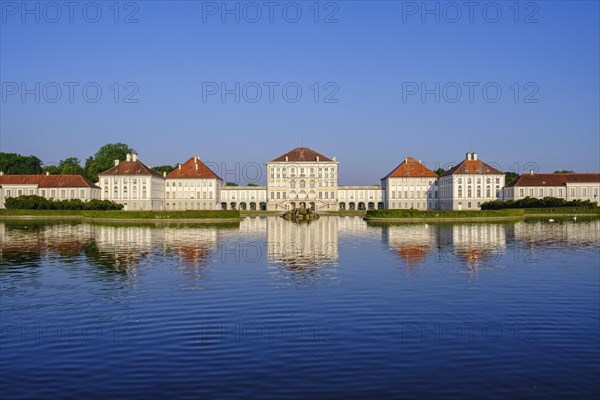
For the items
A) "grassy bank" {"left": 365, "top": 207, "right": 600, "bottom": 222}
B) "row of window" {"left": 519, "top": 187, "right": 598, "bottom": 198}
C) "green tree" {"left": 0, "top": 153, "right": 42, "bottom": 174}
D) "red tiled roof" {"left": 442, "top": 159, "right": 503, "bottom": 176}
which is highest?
"green tree" {"left": 0, "top": 153, "right": 42, "bottom": 174}

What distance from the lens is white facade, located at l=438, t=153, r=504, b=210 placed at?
110188 millimetres

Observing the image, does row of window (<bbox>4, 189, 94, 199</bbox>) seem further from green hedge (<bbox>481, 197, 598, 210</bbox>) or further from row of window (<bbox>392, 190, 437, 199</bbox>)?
green hedge (<bbox>481, 197, 598, 210</bbox>)

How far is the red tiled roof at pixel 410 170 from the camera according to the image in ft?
387

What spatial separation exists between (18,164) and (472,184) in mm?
89324

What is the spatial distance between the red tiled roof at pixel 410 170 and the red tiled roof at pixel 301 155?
12717mm

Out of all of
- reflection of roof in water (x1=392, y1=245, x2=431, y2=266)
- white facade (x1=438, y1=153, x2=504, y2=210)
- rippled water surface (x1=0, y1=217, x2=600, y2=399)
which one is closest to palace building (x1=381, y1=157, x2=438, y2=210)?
white facade (x1=438, y1=153, x2=504, y2=210)

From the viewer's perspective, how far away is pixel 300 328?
14.6 m

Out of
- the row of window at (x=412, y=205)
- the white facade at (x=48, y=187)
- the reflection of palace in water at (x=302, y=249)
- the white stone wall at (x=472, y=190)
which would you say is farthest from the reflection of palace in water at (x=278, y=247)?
the row of window at (x=412, y=205)

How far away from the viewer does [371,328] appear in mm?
14602

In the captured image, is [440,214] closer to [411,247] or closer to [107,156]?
[411,247]

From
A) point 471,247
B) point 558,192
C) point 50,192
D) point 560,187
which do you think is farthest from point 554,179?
point 50,192

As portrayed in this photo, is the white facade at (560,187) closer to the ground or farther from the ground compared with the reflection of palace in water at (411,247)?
farther from the ground

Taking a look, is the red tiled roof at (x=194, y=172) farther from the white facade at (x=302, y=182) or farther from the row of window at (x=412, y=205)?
the row of window at (x=412, y=205)

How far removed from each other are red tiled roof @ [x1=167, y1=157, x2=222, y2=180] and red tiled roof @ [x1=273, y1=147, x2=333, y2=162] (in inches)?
487
